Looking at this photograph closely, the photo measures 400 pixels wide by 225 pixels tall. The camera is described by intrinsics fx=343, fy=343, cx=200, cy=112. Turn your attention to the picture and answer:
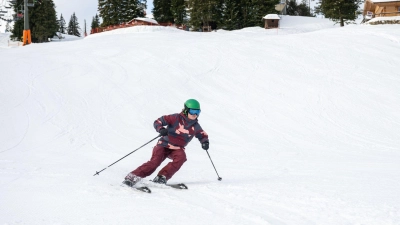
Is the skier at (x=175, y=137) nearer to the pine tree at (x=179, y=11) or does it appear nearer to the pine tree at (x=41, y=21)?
the pine tree at (x=179, y=11)

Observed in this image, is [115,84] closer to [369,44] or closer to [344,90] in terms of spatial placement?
[344,90]

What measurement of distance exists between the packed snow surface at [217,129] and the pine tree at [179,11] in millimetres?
31167

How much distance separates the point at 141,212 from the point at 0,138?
19.5ft

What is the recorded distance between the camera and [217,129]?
9938mm

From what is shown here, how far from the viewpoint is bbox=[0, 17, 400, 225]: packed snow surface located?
12.8ft

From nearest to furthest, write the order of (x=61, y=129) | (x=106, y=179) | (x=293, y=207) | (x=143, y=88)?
1. (x=293, y=207)
2. (x=106, y=179)
3. (x=61, y=129)
4. (x=143, y=88)

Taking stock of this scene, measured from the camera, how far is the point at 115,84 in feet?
44.1

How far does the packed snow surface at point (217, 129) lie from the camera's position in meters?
3.91

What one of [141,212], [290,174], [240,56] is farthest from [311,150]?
[240,56]

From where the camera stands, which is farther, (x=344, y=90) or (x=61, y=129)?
(x=344, y=90)

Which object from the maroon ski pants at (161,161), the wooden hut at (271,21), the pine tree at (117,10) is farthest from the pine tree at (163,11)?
the maroon ski pants at (161,161)

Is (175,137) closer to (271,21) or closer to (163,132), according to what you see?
(163,132)

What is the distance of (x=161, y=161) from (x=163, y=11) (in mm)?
52564

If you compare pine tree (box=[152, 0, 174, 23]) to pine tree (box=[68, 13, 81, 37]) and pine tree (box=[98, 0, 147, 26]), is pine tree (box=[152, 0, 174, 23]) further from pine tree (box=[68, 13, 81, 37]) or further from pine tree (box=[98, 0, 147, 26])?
pine tree (box=[68, 13, 81, 37])
